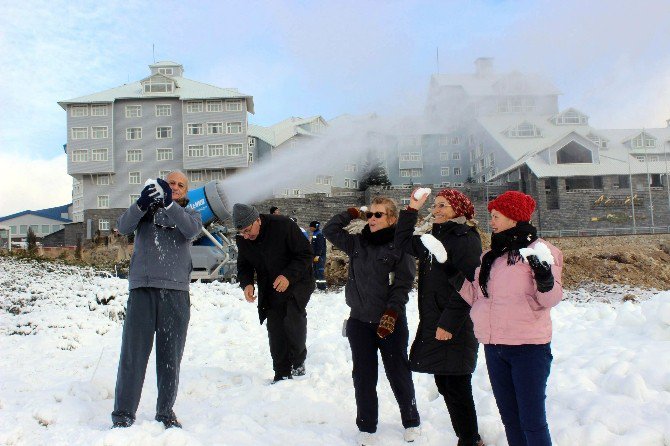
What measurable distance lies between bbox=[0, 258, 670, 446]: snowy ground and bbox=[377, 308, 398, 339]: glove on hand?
2.92 ft

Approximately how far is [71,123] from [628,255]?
49229 millimetres

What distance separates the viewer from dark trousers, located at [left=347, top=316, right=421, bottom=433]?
4.59 m

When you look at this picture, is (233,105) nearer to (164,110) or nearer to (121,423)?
(164,110)

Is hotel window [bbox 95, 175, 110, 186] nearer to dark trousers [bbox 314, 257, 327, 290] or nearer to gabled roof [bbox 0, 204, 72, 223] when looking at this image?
gabled roof [bbox 0, 204, 72, 223]

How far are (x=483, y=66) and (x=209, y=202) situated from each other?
56413 mm

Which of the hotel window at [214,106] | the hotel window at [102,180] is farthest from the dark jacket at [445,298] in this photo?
the hotel window at [102,180]

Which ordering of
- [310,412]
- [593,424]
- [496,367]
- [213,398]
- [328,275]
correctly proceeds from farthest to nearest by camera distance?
[328,275]
[213,398]
[310,412]
[593,424]
[496,367]

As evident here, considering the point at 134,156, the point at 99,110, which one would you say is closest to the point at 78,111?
the point at 99,110

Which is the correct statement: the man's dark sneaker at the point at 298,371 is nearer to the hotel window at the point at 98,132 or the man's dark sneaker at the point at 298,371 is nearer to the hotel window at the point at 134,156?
the hotel window at the point at 134,156

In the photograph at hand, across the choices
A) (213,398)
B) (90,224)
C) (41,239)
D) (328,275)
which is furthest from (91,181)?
(213,398)

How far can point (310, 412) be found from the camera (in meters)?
5.14

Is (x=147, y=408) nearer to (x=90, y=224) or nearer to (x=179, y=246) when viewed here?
(x=179, y=246)

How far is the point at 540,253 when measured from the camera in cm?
344

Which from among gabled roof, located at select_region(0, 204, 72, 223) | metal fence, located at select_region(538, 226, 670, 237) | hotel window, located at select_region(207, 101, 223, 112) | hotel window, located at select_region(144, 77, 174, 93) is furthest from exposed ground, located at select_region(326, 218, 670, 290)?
gabled roof, located at select_region(0, 204, 72, 223)
